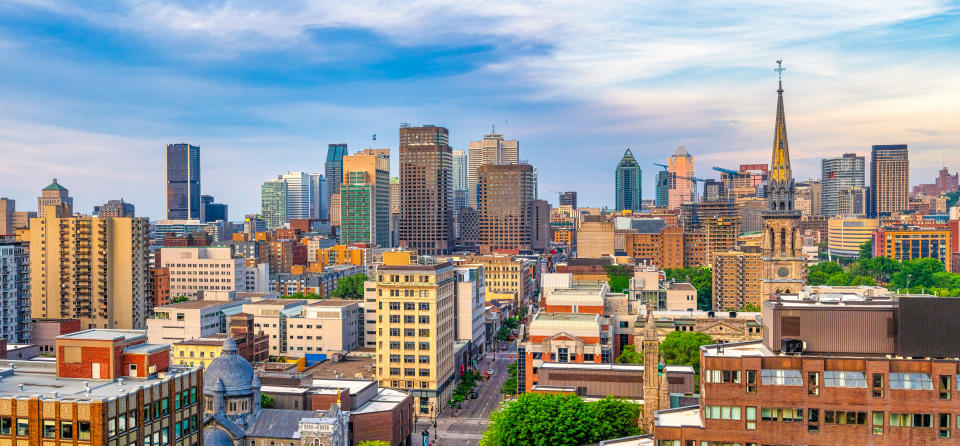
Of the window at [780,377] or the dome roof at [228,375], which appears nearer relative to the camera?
the window at [780,377]

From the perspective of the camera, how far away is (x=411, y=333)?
14925cm

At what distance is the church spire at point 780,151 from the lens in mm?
172250

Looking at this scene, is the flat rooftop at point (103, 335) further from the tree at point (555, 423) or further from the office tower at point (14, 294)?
the office tower at point (14, 294)

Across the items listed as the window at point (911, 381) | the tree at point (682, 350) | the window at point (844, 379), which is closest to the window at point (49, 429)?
the window at point (844, 379)

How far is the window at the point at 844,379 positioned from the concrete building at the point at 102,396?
178ft

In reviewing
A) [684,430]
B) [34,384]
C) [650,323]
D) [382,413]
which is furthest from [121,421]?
[650,323]

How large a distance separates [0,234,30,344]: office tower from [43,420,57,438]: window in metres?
125

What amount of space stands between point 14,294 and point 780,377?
16377cm

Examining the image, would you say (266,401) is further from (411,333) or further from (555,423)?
(555,423)

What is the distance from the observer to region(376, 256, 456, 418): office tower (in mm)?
148250

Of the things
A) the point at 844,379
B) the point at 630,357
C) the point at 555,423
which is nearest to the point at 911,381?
the point at 844,379

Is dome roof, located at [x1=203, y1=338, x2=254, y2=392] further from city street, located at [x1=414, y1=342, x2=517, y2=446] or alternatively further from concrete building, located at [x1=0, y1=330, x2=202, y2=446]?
city street, located at [x1=414, y1=342, x2=517, y2=446]

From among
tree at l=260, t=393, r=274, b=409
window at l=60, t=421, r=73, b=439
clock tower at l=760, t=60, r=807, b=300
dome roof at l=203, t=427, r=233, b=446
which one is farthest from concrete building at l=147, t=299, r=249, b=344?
window at l=60, t=421, r=73, b=439

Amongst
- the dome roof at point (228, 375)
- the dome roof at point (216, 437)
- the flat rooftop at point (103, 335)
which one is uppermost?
the flat rooftop at point (103, 335)
